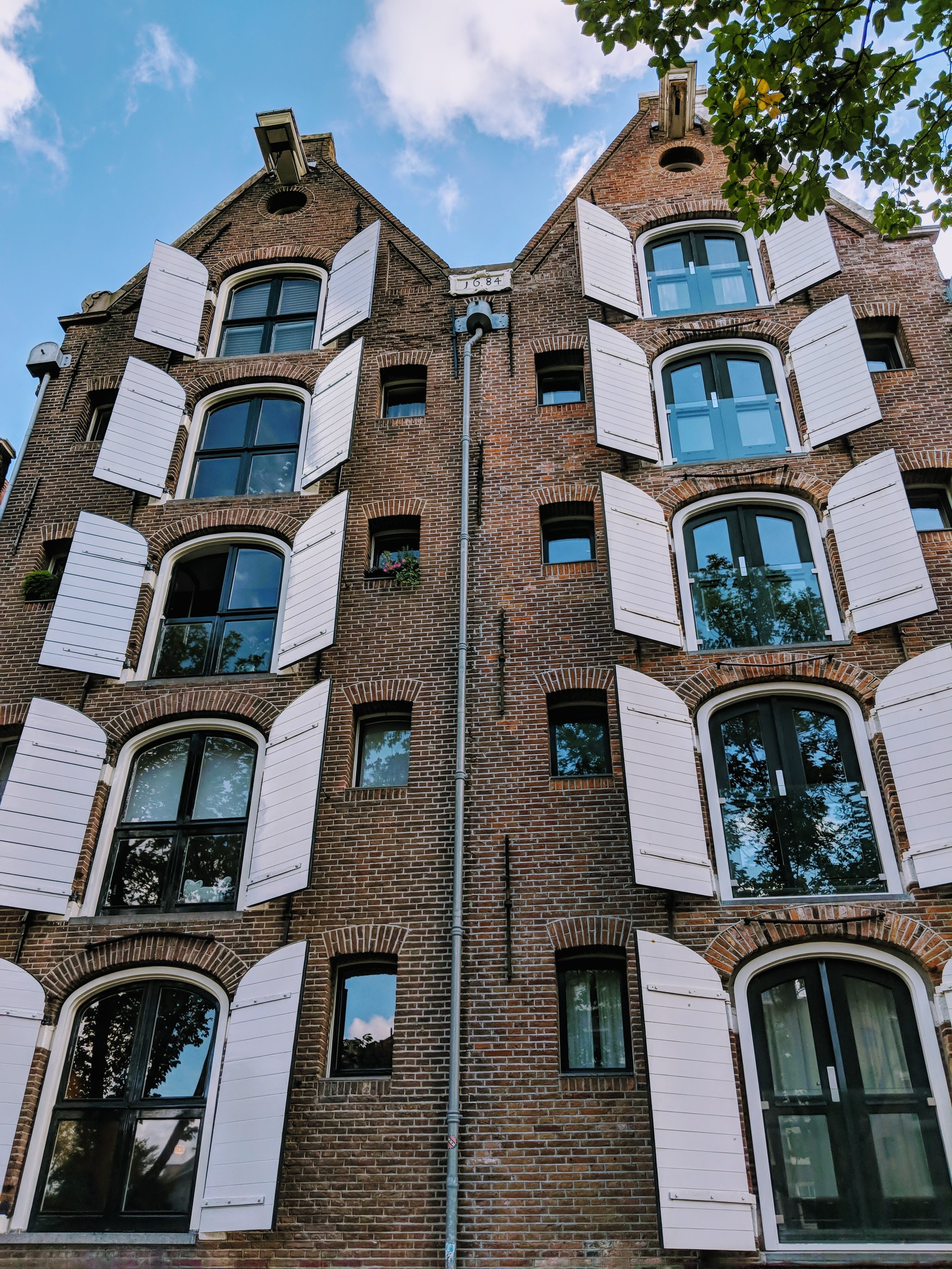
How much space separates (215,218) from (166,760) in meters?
11.1

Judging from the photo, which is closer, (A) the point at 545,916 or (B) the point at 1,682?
(A) the point at 545,916

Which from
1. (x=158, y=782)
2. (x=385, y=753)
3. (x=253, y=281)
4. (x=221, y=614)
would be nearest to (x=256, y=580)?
(x=221, y=614)

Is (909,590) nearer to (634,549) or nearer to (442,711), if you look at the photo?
(634,549)

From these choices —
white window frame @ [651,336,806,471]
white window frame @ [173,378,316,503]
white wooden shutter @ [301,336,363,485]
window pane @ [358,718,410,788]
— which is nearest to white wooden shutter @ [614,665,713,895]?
window pane @ [358,718,410,788]

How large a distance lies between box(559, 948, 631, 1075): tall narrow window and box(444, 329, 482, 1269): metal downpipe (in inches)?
44.7

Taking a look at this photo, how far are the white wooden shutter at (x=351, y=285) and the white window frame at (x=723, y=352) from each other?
15.3 ft

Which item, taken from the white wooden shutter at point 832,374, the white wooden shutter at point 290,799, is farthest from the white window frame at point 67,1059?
the white wooden shutter at point 832,374

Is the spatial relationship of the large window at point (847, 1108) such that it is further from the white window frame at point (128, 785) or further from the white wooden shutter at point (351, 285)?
the white wooden shutter at point (351, 285)

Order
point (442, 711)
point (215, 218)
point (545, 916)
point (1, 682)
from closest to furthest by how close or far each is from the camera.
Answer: point (545, 916) < point (442, 711) < point (1, 682) < point (215, 218)

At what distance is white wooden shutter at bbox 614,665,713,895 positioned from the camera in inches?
435

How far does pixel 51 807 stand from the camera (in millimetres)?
12297

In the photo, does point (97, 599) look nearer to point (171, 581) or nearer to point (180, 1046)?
point (171, 581)

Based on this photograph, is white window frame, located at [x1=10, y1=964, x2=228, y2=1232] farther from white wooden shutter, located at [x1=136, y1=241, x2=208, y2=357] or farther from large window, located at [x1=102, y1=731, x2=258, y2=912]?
white wooden shutter, located at [x1=136, y1=241, x2=208, y2=357]

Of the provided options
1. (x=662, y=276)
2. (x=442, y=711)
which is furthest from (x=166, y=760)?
(x=662, y=276)
